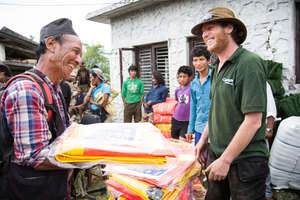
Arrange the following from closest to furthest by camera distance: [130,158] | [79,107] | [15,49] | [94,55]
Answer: [130,158], [79,107], [15,49], [94,55]

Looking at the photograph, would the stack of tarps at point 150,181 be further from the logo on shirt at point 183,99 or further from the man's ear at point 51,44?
the logo on shirt at point 183,99

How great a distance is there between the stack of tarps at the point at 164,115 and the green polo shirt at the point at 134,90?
86 centimetres

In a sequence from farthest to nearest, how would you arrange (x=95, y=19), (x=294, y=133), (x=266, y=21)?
(x=95, y=19) < (x=266, y=21) < (x=294, y=133)

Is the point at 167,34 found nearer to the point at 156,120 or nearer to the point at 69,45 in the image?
the point at 156,120

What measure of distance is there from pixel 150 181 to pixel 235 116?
76 cm

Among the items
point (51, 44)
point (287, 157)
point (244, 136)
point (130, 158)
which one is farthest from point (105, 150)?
point (287, 157)

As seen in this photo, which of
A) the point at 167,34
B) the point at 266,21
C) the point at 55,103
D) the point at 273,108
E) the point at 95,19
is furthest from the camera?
the point at 95,19

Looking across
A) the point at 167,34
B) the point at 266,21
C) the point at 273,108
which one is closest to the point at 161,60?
the point at 167,34

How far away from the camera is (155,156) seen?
91 cm

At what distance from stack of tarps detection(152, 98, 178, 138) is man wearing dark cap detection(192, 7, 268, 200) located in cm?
310

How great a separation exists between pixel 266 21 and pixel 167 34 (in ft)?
8.27

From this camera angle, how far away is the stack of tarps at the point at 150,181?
3.33 feet

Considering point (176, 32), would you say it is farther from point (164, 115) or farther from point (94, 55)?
point (94, 55)

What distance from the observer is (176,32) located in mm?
5812
